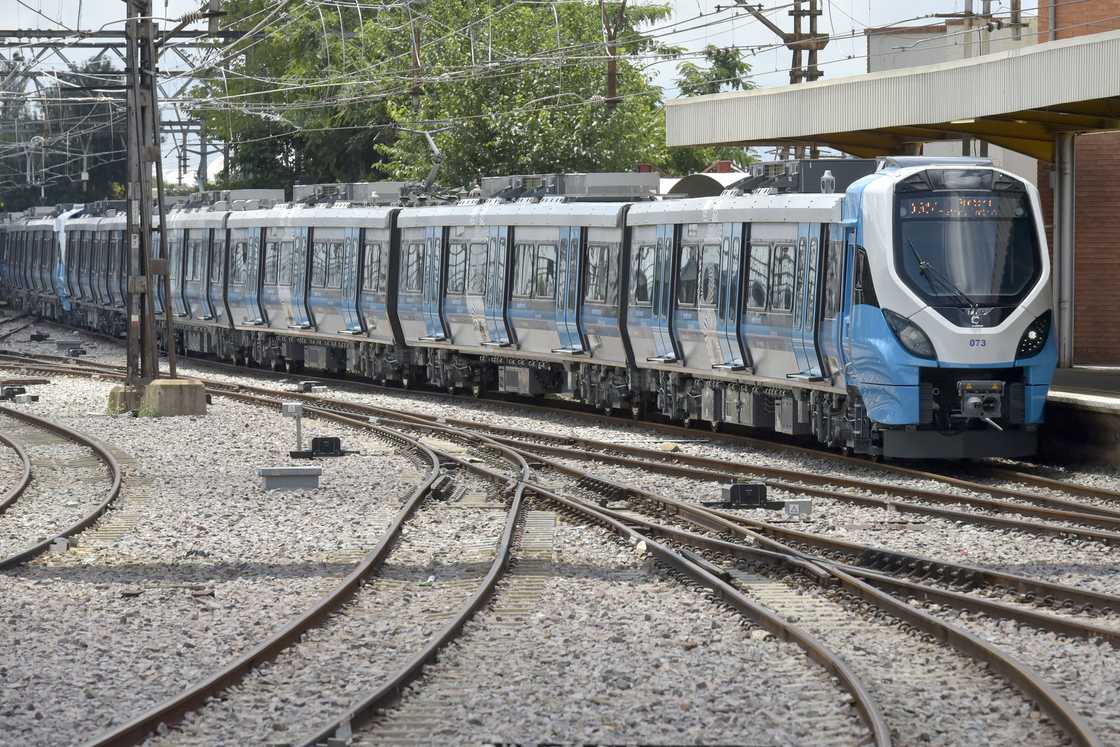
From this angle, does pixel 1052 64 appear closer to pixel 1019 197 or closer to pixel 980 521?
pixel 1019 197

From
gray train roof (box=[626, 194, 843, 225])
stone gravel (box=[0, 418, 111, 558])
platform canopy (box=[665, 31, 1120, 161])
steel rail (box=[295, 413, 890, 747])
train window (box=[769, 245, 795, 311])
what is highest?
platform canopy (box=[665, 31, 1120, 161])

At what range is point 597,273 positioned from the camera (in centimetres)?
2586

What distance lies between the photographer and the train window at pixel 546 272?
2711 cm

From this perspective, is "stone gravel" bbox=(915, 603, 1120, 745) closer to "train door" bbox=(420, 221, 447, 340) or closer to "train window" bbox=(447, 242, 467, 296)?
"train window" bbox=(447, 242, 467, 296)

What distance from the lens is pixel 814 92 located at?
29.7 m

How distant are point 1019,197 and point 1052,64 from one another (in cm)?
584

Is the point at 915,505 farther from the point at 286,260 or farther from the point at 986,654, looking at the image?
the point at 286,260

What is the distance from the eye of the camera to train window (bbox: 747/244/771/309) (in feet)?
68.5

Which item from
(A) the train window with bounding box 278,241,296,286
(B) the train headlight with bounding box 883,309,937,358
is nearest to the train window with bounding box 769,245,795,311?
(B) the train headlight with bounding box 883,309,937,358

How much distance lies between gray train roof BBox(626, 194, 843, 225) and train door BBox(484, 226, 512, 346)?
4030mm

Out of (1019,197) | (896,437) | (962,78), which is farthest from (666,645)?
(962,78)

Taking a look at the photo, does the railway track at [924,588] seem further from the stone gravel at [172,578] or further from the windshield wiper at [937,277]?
the windshield wiper at [937,277]

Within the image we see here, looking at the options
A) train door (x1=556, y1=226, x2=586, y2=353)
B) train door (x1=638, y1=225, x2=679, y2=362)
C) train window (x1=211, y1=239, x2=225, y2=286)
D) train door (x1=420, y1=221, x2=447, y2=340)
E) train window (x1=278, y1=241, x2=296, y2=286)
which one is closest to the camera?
train door (x1=638, y1=225, x2=679, y2=362)

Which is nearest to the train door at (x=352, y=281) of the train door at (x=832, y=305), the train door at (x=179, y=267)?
the train door at (x=179, y=267)
